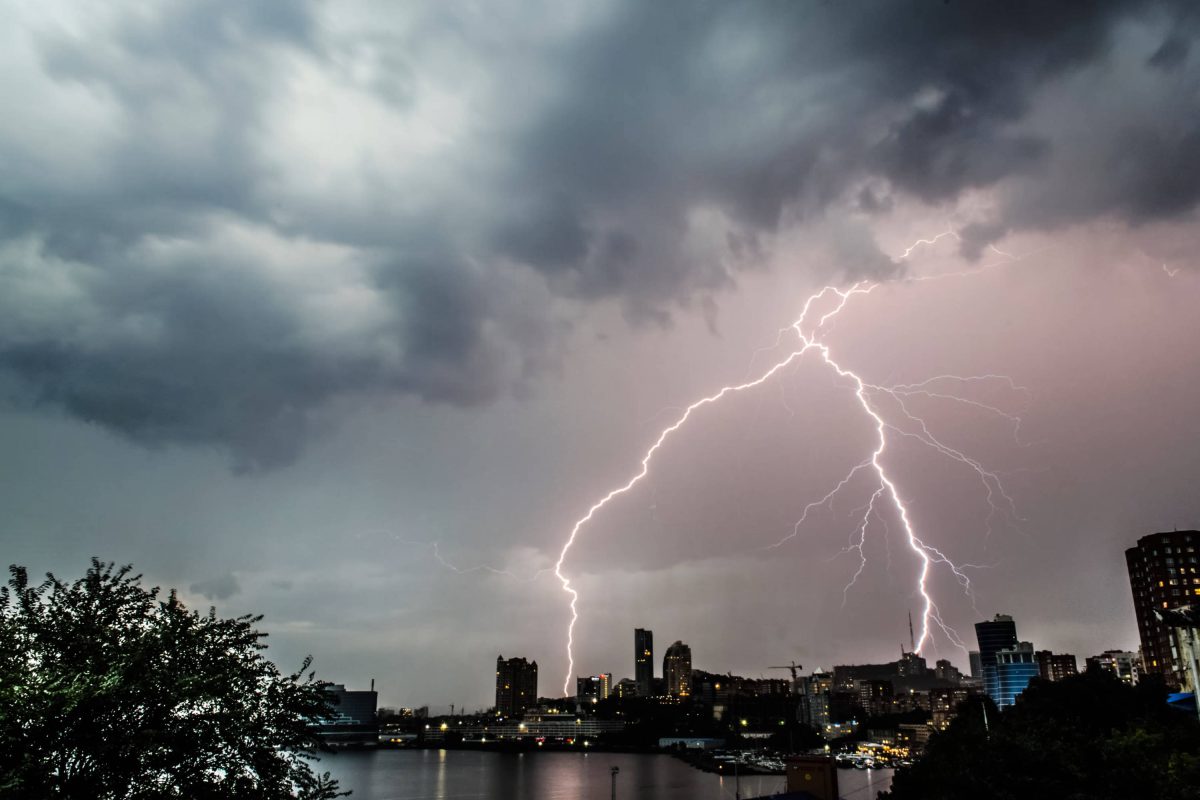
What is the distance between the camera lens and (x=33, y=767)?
9.82 metres

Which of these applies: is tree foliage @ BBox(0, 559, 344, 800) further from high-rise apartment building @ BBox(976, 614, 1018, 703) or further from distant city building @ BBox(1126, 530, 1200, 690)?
high-rise apartment building @ BBox(976, 614, 1018, 703)

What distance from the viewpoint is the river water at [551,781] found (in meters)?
83.9

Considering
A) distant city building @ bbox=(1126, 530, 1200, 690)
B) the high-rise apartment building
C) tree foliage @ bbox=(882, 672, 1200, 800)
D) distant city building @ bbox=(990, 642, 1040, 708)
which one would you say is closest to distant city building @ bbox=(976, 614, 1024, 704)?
the high-rise apartment building

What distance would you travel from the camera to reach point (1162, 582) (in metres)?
102

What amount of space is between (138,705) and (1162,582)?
417ft

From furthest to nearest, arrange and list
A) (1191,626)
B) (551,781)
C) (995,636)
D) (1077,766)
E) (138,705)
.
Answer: (995,636) < (551,781) < (1191,626) < (1077,766) < (138,705)

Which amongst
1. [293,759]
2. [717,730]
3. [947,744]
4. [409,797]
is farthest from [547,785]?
[717,730]

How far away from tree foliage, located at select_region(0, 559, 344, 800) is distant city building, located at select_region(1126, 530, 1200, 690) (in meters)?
119

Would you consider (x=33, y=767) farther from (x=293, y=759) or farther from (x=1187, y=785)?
(x=1187, y=785)

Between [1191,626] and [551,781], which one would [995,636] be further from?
[1191,626]

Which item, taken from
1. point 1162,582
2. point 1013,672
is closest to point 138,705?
point 1162,582

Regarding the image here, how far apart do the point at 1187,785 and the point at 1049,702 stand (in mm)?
29652

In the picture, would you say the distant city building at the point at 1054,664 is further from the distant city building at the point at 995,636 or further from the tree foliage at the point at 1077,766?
the tree foliage at the point at 1077,766

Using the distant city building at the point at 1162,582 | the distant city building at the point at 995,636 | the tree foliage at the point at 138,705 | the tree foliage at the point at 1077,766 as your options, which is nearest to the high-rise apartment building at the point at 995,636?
the distant city building at the point at 995,636
